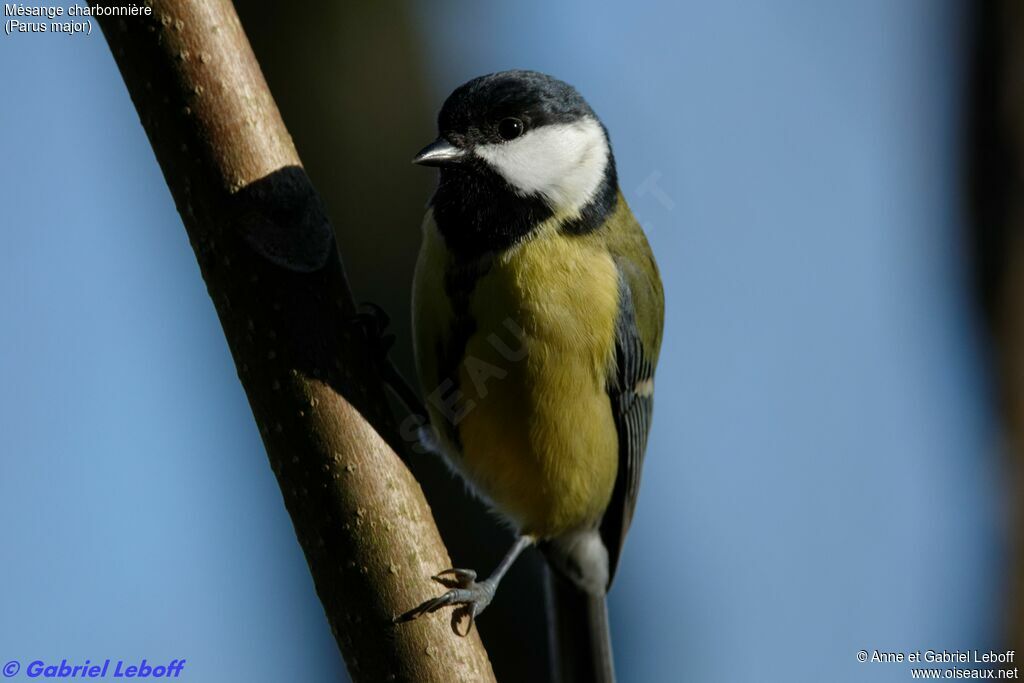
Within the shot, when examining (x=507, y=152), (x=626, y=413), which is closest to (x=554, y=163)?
(x=507, y=152)

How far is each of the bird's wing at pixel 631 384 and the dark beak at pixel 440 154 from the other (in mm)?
486

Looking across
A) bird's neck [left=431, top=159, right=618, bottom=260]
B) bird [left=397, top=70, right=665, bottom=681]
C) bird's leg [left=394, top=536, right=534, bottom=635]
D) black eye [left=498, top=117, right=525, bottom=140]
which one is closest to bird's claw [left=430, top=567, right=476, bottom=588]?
bird's leg [left=394, top=536, right=534, bottom=635]

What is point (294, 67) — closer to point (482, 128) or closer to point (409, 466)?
point (482, 128)

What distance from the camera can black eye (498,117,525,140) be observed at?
261cm

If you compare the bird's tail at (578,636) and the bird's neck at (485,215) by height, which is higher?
the bird's neck at (485,215)

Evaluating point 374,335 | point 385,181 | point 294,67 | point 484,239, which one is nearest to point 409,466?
point 374,335

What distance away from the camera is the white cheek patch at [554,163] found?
8.49ft

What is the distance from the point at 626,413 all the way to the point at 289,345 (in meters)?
1.19

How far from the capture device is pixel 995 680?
315 cm

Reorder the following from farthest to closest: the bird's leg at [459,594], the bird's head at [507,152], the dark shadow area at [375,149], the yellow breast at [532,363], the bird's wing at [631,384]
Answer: the dark shadow area at [375,149], the bird's wing at [631,384], the bird's head at [507,152], the yellow breast at [532,363], the bird's leg at [459,594]

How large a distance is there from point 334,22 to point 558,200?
3.49 feet

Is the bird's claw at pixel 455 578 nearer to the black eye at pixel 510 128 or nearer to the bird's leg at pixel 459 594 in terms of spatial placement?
the bird's leg at pixel 459 594

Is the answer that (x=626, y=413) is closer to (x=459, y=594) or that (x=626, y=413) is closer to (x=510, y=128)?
(x=510, y=128)

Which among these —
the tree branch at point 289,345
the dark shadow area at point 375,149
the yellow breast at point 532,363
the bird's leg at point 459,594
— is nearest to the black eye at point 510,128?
the yellow breast at point 532,363
